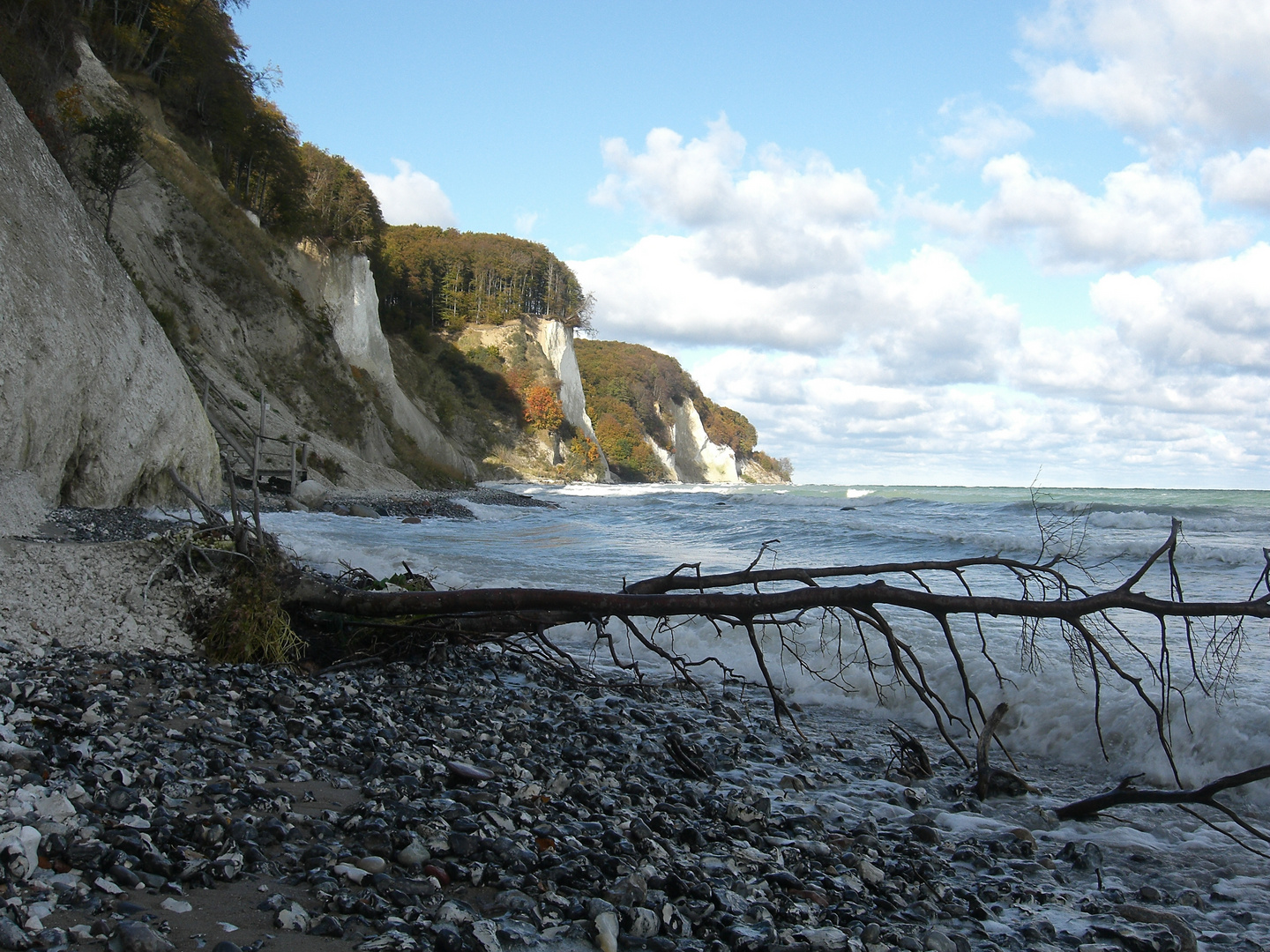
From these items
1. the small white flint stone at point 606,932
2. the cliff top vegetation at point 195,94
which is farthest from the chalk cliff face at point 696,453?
the small white flint stone at point 606,932

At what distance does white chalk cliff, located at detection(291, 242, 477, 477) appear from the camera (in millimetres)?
35562

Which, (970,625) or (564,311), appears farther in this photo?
(564,311)

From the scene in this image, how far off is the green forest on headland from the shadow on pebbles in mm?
19213

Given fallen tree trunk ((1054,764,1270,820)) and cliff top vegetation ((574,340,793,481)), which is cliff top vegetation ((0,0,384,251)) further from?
cliff top vegetation ((574,340,793,481))

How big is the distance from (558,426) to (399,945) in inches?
2511

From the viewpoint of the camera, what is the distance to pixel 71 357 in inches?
399

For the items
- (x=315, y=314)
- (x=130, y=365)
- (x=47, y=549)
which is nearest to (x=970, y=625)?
A: (x=47, y=549)

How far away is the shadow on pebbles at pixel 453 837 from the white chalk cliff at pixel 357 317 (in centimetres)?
3356

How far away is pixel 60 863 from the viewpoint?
2.11m

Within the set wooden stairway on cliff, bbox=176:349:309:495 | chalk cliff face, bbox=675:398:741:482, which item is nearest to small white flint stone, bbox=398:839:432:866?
wooden stairway on cliff, bbox=176:349:309:495

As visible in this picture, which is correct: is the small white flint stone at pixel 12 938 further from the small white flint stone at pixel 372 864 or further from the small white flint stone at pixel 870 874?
the small white flint stone at pixel 870 874

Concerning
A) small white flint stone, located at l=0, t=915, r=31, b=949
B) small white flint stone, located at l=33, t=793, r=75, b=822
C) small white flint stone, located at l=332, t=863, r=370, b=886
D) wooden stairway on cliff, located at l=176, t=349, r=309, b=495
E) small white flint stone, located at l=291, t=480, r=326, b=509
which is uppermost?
wooden stairway on cliff, located at l=176, t=349, r=309, b=495

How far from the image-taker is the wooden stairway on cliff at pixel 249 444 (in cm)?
1931

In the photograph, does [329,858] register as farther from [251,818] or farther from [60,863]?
[60,863]
